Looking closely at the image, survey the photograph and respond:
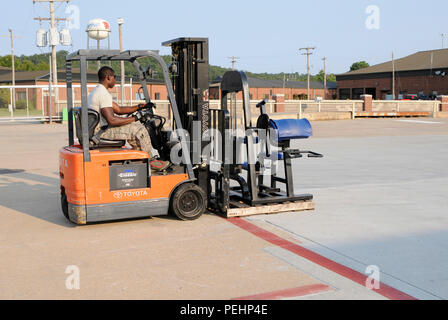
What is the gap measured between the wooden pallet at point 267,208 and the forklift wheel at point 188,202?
41 centimetres

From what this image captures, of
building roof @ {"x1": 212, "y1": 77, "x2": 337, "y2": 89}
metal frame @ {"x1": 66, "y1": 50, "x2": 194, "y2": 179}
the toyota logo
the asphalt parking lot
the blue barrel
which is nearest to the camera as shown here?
the asphalt parking lot

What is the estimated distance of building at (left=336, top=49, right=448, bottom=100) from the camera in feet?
211

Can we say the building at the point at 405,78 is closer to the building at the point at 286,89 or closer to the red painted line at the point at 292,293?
→ the building at the point at 286,89

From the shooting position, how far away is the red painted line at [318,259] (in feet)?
14.6

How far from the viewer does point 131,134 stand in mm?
6918

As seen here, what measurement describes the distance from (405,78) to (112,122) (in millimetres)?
68412

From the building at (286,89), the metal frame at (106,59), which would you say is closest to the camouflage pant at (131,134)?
the metal frame at (106,59)

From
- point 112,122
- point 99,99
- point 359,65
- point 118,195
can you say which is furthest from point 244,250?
point 359,65

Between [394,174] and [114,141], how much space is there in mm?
6936

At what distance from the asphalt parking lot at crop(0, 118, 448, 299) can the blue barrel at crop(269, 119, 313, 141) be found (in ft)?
3.84

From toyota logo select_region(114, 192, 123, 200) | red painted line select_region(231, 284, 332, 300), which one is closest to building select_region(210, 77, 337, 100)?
toyota logo select_region(114, 192, 123, 200)

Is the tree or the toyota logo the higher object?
the tree

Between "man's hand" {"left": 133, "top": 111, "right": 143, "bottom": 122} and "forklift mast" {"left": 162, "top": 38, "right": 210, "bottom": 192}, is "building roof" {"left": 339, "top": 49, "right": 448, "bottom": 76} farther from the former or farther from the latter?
"man's hand" {"left": 133, "top": 111, "right": 143, "bottom": 122}
